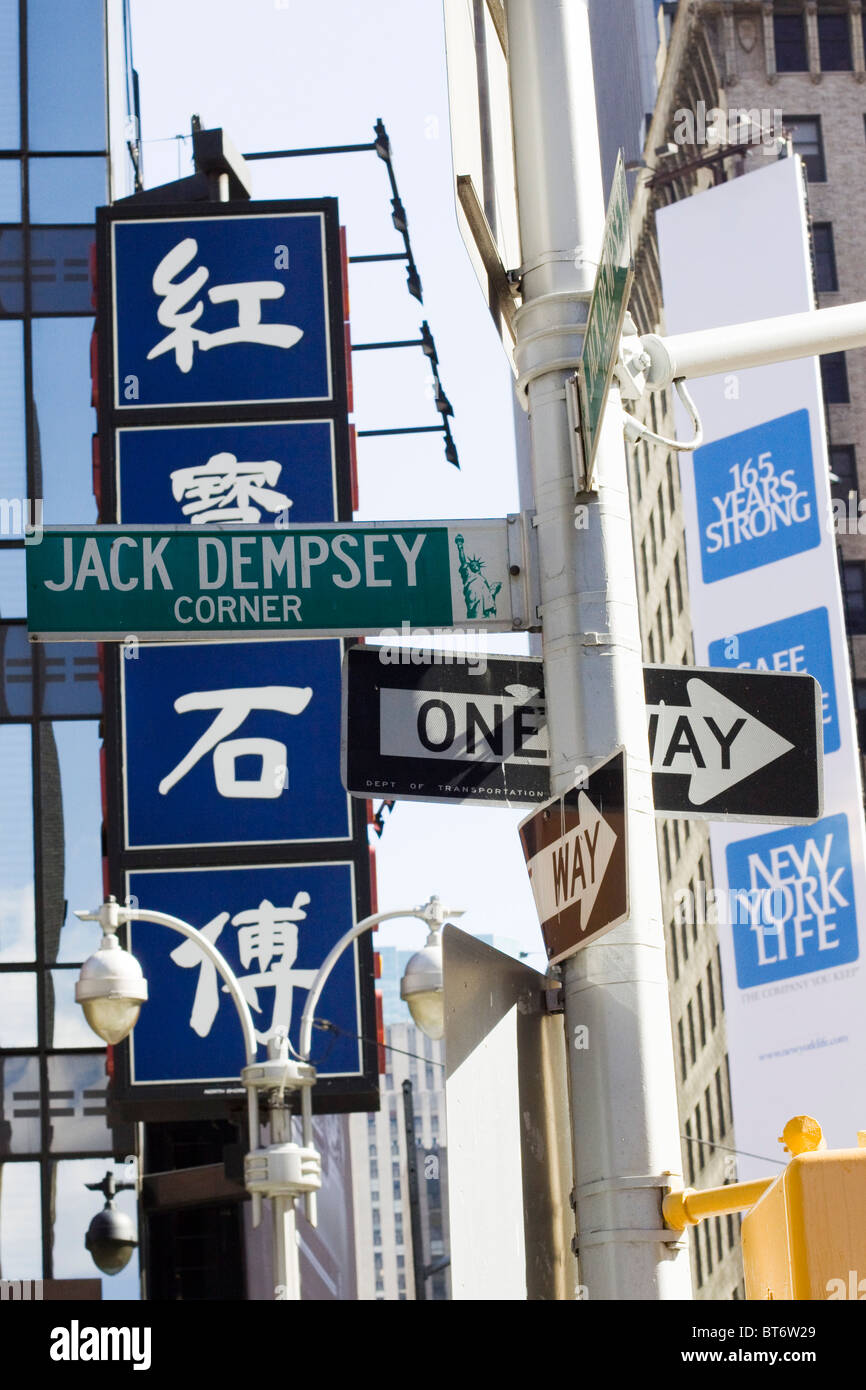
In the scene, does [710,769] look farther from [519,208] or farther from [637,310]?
[637,310]

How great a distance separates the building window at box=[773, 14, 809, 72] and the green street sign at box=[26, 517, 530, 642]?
75.2 m

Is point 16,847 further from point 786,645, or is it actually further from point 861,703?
point 861,703

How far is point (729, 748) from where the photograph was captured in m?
5.71

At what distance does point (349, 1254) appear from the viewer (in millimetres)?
44844

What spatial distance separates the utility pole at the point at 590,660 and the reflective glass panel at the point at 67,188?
15967 millimetres

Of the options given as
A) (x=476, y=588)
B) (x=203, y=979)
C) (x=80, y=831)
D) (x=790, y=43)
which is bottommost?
(x=476, y=588)

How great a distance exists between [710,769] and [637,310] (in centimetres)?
8455

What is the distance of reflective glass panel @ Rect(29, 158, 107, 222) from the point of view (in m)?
21.2

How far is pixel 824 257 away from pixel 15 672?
2310 inches

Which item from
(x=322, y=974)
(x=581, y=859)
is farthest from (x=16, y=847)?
(x=581, y=859)

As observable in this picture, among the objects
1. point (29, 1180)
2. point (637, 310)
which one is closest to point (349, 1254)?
point (29, 1180)

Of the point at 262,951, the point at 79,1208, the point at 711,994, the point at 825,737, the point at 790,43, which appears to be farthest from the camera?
the point at 790,43

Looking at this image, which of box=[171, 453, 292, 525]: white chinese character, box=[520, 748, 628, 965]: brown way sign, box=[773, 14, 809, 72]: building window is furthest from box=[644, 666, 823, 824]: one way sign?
box=[773, 14, 809, 72]: building window

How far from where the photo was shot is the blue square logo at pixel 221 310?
1688 cm
